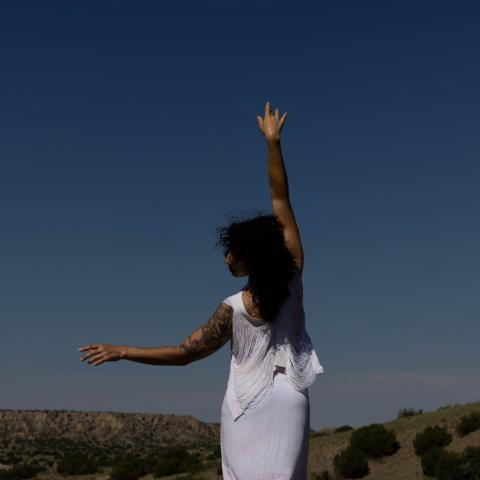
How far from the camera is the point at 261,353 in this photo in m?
5.91

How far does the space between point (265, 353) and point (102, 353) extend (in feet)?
3.41

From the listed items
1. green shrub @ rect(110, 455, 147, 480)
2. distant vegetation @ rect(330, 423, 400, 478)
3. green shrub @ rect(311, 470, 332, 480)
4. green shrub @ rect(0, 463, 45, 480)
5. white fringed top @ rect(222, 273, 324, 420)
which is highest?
green shrub @ rect(0, 463, 45, 480)

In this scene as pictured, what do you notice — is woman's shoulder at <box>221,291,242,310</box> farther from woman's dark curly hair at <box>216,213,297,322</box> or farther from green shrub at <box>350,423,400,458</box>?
green shrub at <box>350,423,400,458</box>

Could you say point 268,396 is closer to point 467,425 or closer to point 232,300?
point 232,300

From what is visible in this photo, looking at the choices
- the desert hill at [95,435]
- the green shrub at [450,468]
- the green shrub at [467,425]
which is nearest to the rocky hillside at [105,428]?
the desert hill at [95,435]

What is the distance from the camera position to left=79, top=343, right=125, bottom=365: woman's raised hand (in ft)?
19.1

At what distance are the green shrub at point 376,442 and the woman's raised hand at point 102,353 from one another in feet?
112

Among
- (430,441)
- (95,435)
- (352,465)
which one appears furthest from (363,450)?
(95,435)

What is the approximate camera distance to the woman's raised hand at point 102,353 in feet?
19.1

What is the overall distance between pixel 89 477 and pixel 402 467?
23.2 metres

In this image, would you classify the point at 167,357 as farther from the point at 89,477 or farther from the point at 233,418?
the point at 89,477

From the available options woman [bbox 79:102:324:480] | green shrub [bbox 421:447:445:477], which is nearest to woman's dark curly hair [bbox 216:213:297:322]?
woman [bbox 79:102:324:480]

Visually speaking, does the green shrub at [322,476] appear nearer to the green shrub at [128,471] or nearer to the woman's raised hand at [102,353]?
the green shrub at [128,471]

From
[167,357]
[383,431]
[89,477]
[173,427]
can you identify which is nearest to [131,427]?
[173,427]
